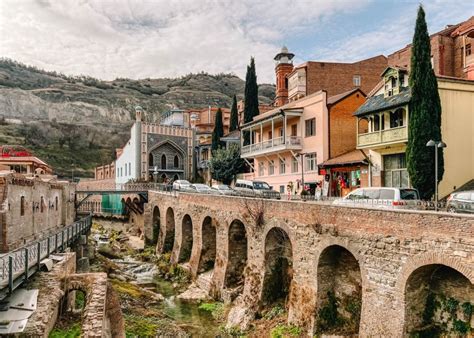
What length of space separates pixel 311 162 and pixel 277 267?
1520 cm

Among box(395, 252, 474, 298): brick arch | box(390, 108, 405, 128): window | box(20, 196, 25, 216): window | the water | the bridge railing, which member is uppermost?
box(390, 108, 405, 128): window

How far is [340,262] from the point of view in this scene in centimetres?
1725

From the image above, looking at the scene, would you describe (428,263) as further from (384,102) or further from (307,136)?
(307,136)

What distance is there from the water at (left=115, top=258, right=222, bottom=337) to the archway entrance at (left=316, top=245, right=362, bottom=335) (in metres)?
5.83

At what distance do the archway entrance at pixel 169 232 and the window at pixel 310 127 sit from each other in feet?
50.3

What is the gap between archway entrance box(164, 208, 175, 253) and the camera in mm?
39106

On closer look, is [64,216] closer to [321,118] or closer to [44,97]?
[321,118]

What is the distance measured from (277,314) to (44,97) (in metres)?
126

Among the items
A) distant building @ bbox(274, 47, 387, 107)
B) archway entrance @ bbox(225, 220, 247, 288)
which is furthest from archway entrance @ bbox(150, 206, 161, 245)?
distant building @ bbox(274, 47, 387, 107)

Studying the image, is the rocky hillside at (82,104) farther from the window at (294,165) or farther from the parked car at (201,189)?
the window at (294,165)

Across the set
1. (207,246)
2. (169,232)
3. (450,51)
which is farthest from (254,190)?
(450,51)

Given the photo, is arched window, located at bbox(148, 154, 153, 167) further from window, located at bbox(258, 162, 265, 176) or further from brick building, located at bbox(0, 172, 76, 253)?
brick building, located at bbox(0, 172, 76, 253)

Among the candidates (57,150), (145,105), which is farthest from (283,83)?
(145,105)

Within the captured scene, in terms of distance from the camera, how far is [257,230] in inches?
865
